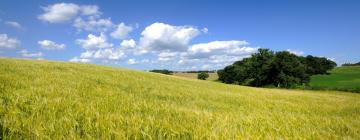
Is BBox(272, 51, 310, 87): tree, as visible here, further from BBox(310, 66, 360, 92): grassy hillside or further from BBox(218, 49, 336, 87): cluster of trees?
BBox(310, 66, 360, 92): grassy hillside

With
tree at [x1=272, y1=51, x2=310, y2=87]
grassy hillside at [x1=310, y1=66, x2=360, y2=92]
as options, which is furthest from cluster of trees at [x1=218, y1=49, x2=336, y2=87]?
grassy hillside at [x1=310, y1=66, x2=360, y2=92]

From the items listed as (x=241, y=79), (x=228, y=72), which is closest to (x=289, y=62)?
(x=241, y=79)

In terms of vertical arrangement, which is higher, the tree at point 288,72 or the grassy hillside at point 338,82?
the tree at point 288,72

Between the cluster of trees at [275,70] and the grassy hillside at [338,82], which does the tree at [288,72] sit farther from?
the grassy hillside at [338,82]

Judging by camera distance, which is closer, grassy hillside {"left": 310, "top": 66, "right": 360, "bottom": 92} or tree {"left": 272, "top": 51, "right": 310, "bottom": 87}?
grassy hillside {"left": 310, "top": 66, "right": 360, "bottom": 92}

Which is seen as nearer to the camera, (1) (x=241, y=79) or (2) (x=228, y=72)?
(1) (x=241, y=79)

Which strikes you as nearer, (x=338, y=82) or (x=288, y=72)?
(x=288, y=72)

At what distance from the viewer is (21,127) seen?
3273 mm

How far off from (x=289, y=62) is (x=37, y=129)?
88855 mm

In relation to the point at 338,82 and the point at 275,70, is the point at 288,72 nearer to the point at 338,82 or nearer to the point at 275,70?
the point at 275,70

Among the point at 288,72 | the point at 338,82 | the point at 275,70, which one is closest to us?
the point at 288,72

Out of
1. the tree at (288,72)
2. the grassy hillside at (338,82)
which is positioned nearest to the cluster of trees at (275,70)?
the tree at (288,72)

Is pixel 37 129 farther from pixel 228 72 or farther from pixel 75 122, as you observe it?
pixel 228 72

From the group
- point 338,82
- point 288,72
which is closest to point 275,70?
point 288,72
